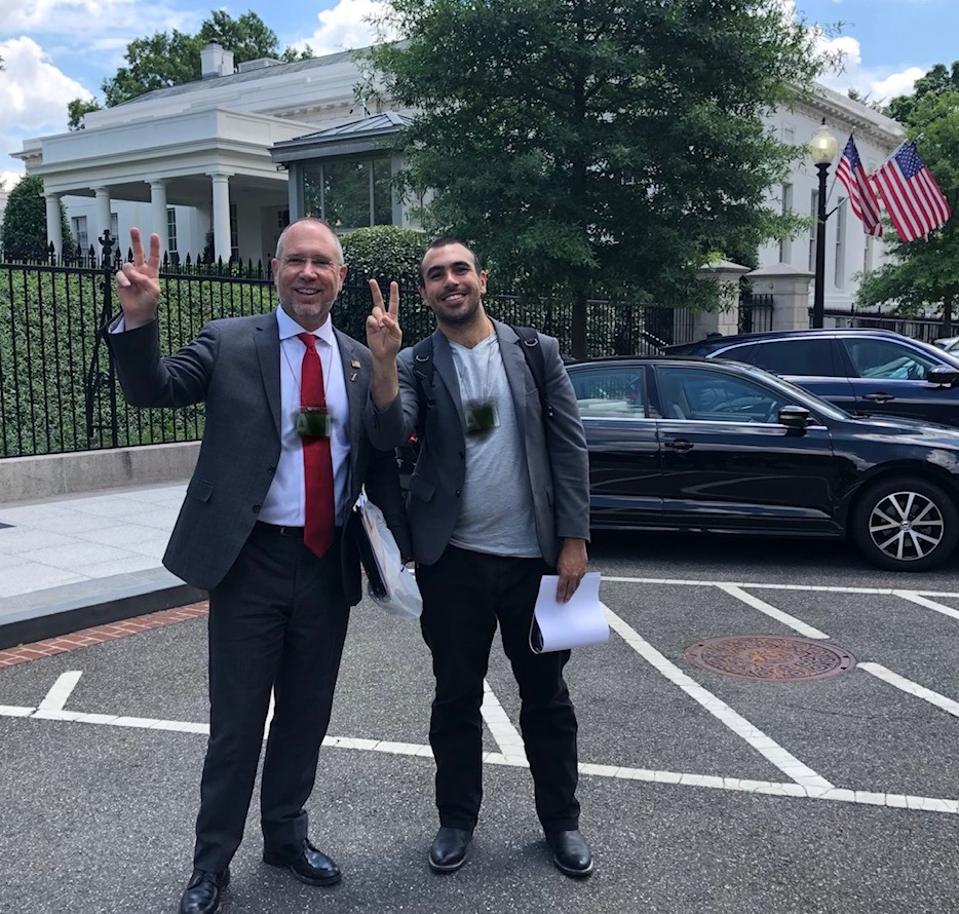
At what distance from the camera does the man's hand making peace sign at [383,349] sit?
106 inches

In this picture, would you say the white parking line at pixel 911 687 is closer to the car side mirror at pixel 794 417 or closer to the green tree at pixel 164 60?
the car side mirror at pixel 794 417

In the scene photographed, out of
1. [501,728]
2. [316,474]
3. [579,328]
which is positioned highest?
[579,328]

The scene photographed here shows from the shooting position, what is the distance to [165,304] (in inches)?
453

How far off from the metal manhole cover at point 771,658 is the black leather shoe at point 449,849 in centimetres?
218

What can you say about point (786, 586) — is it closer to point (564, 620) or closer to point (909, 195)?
point (564, 620)

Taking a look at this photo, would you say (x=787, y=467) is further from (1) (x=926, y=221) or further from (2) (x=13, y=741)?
(1) (x=926, y=221)

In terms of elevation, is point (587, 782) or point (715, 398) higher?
point (715, 398)

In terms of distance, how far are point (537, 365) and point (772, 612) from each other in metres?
3.56

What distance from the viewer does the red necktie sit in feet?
9.34

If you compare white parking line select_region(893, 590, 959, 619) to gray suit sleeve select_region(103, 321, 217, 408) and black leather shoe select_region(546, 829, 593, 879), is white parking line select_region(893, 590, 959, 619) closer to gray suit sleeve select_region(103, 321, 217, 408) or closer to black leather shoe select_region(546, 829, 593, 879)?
black leather shoe select_region(546, 829, 593, 879)

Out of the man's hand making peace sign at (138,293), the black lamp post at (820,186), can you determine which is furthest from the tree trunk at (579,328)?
the man's hand making peace sign at (138,293)

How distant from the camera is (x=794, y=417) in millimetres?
7199

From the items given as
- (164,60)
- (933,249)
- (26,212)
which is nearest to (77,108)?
(164,60)

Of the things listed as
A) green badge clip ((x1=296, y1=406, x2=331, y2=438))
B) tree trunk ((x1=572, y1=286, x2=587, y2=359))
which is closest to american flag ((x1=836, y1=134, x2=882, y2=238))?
tree trunk ((x1=572, y1=286, x2=587, y2=359))
